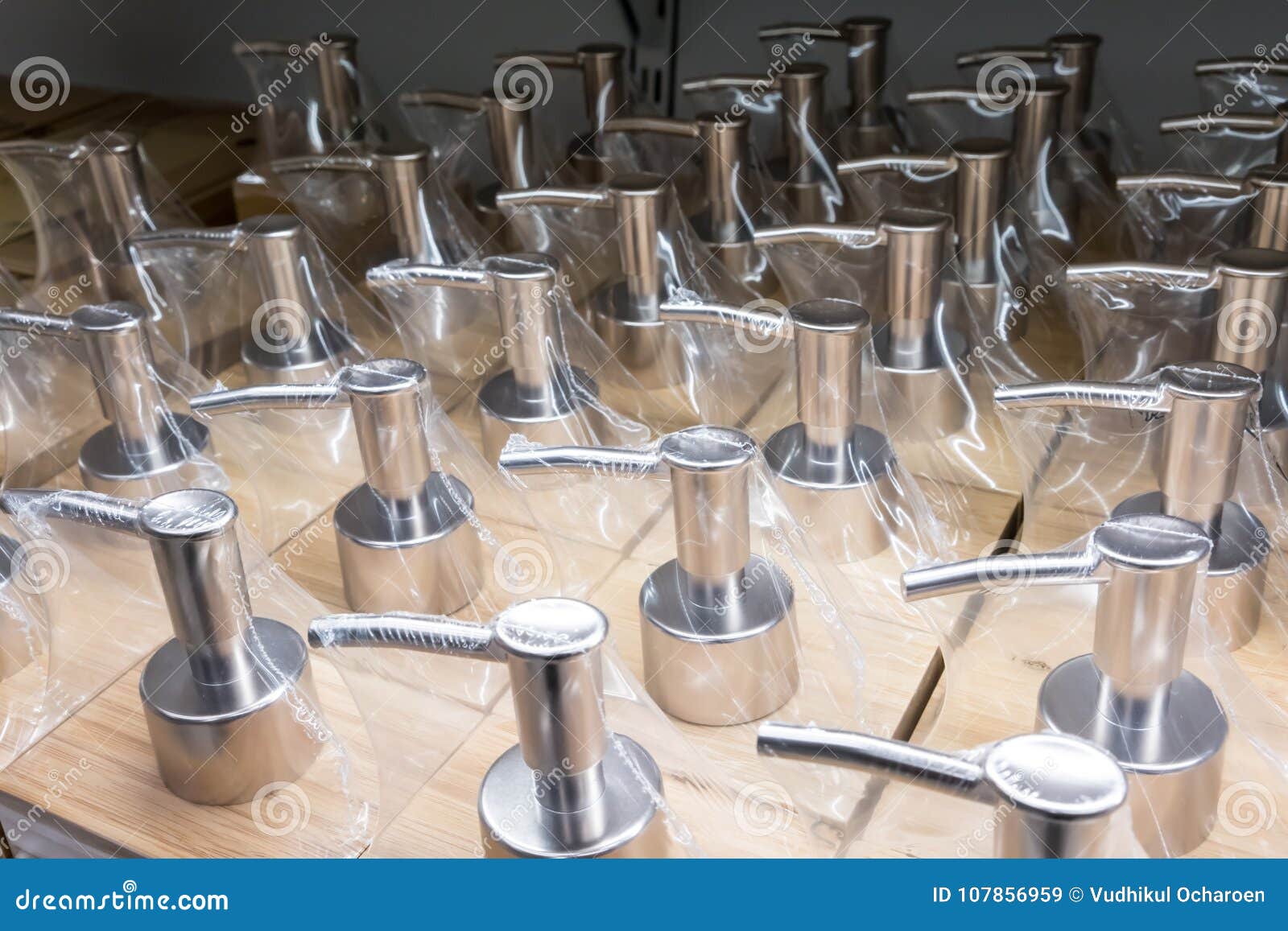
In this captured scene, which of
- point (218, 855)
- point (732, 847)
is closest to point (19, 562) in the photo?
point (218, 855)

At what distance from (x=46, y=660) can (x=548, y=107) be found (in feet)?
1.63

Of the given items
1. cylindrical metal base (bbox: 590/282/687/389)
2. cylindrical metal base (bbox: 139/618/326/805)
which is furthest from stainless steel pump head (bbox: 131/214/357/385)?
cylindrical metal base (bbox: 139/618/326/805)

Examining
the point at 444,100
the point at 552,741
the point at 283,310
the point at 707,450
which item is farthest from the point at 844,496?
the point at 444,100

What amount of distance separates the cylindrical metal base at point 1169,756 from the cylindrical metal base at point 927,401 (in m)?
0.22

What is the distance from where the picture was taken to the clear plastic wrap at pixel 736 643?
461mm

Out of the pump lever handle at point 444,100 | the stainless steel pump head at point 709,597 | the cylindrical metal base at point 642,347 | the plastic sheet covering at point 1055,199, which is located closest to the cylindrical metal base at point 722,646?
the stainless steel pump head at point 709,597

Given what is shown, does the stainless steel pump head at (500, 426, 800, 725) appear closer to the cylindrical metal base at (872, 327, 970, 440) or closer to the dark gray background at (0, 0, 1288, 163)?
the cylindrical metal base at (872, 327, 970, 440)

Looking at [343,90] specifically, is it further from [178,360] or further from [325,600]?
A: [325,600]

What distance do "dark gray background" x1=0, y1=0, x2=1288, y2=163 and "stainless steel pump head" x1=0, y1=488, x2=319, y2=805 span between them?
0.50 metres

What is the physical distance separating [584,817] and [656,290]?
376mm

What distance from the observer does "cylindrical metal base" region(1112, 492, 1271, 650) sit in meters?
0.52

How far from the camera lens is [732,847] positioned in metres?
0.46

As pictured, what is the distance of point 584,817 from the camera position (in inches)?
16.4

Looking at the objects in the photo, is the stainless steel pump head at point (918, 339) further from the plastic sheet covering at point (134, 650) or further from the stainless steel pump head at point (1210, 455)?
the plastic sheet covering at point (134, 650)
